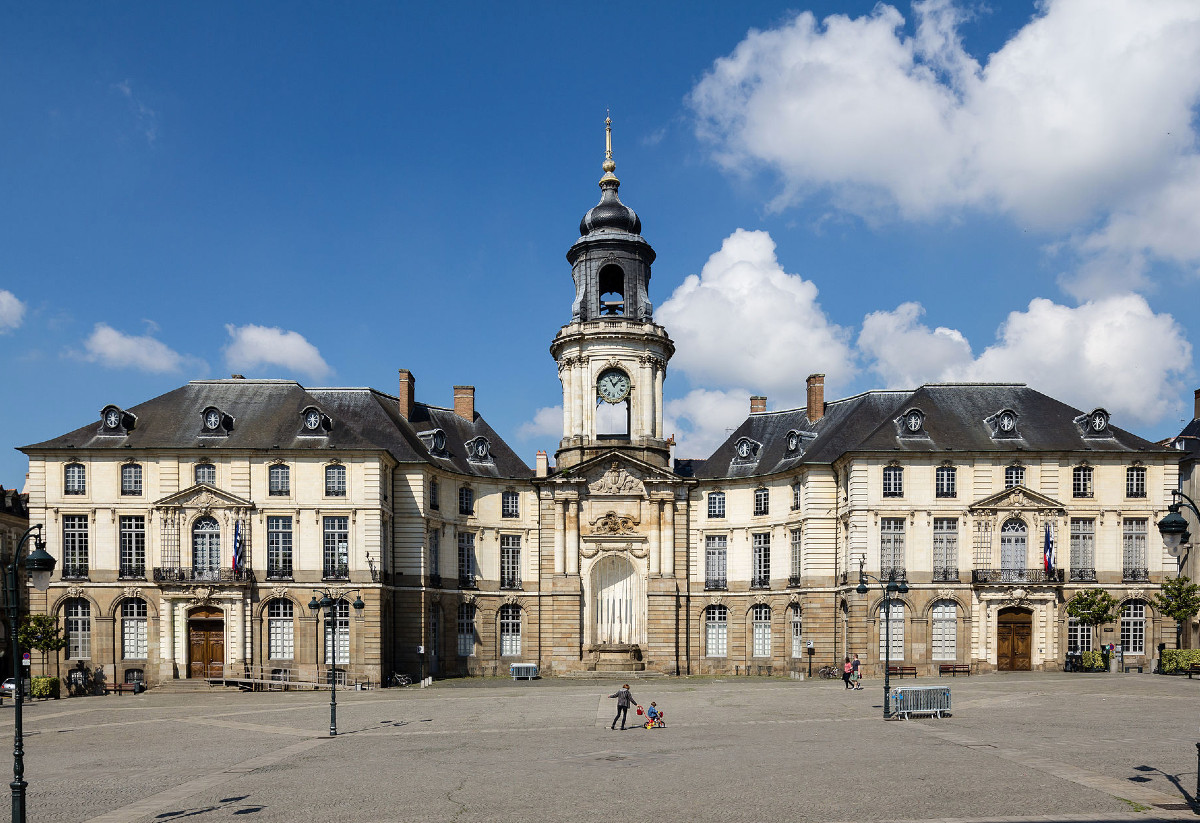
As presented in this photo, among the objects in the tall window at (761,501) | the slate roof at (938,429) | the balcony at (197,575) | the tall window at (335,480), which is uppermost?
the slate roof at (938,429)

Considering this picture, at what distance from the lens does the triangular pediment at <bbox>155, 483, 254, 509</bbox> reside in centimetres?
4903

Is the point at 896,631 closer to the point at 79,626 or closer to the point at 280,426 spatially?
the point at 280,426

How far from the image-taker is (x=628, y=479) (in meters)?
57.2

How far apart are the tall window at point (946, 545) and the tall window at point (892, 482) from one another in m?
2.18

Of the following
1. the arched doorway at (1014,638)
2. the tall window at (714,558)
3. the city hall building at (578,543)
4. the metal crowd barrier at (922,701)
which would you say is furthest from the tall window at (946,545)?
the metal crowd barrier at (922,701)

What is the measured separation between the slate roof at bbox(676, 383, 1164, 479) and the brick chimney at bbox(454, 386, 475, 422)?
527 inches

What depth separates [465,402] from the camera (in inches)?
2405

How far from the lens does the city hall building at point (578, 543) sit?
48812mm

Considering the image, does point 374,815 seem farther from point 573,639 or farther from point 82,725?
point 573,639

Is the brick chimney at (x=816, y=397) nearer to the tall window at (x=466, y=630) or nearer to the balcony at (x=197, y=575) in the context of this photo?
the tall window at (x=466, y=630)

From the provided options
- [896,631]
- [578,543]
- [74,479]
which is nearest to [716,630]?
[578,543]

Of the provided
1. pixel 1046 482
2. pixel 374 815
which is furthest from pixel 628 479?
pixel 374 815

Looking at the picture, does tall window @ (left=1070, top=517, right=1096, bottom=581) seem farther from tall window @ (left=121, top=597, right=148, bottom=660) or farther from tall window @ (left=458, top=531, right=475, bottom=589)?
tall window @ (left=121, top=597, right=148, bottom=660)

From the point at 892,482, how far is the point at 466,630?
22610 mm
